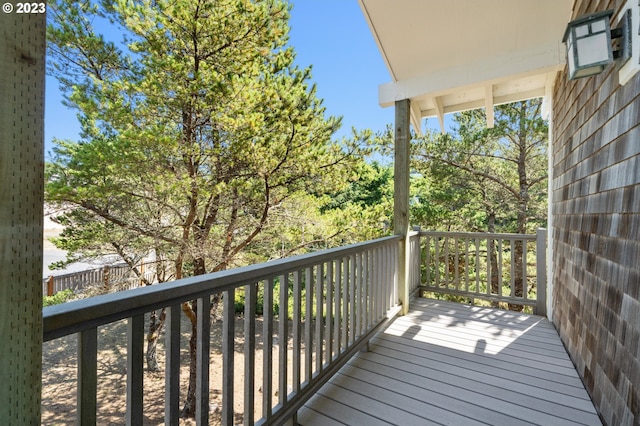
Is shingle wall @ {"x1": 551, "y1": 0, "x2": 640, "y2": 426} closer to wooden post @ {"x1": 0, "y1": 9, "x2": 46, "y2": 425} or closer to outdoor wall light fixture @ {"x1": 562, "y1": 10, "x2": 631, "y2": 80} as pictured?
outdoor wall light fixture @ {"x1": 562, "y1": 10, "x2": 631, "y2": 80}

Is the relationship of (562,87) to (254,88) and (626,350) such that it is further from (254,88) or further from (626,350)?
(254,88)

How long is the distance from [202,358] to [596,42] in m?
2.38

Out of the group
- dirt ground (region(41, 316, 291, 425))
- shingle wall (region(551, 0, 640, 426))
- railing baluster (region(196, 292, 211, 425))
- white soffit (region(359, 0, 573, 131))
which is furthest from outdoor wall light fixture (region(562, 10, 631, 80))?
dirt ground (region(41, 316, 291, 425))

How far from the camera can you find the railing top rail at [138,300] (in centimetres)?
78

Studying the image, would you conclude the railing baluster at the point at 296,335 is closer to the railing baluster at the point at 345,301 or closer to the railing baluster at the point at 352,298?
the railing baluster at the point at 345,301

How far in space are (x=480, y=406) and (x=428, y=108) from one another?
360 centimetres

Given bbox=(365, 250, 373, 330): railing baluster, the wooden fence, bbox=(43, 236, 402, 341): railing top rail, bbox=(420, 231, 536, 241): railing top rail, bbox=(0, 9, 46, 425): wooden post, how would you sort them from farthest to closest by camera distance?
the wooden fence, bbox=(420, 231, 536, 241): railing top rail, bbox=(365, 250, 373, 330): railing baluster, bbox=(43, 236, 402, 341): railing top rail, bbox=(0, 9, 46, 425): wooden post

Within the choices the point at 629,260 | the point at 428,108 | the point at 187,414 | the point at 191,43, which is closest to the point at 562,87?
the point at 428,108

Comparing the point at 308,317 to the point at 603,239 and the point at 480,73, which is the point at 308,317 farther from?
the point at 480,73

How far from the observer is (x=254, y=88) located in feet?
18.5

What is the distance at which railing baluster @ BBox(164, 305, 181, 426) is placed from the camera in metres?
1.08

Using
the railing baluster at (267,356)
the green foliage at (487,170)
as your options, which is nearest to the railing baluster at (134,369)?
the railing baluster at (267,356)

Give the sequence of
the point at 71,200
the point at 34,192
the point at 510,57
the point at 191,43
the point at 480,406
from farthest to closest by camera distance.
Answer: the point at 191,43 → the point at 71,200 → the point at 510,57 → the point at 480,406 → the point at 34,192

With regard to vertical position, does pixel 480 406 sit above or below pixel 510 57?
below
